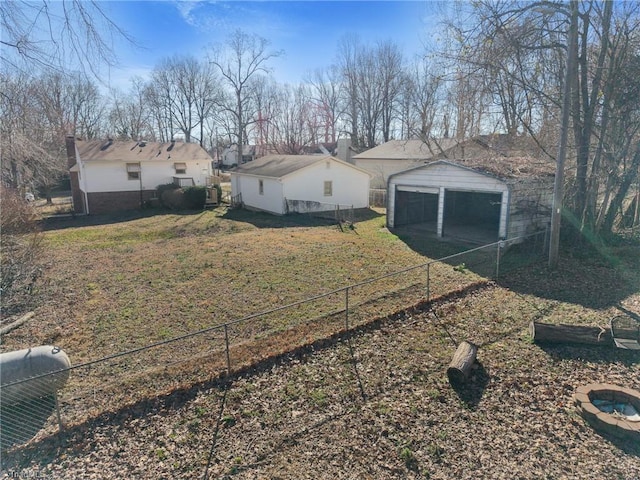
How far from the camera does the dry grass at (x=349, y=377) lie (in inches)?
189

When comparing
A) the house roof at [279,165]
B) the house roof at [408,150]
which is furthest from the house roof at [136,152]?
the house roof at [408,150]

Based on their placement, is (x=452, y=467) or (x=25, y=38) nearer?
(x=452, y=467)

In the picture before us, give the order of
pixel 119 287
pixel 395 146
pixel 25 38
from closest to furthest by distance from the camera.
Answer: pixel 25 38 < pixel 119 287 < pixel 395 146

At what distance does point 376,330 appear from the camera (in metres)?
8.09

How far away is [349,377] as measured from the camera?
6516 mm

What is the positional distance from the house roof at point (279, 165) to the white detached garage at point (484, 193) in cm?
666

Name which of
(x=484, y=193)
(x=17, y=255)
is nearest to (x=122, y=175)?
(x=17, y=255)

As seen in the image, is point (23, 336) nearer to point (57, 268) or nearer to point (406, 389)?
point (57, 268)

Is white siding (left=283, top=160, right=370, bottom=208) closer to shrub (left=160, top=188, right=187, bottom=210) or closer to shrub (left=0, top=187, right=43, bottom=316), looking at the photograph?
shrub (left=160, top=188, right=187, bottom=210)

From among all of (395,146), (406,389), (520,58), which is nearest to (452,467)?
(406,389)

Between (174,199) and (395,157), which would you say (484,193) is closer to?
(395,157)

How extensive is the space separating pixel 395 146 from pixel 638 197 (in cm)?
2164

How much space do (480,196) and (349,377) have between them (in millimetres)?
16841

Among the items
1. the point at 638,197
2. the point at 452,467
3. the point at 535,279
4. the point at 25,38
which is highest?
the point at 25,38
